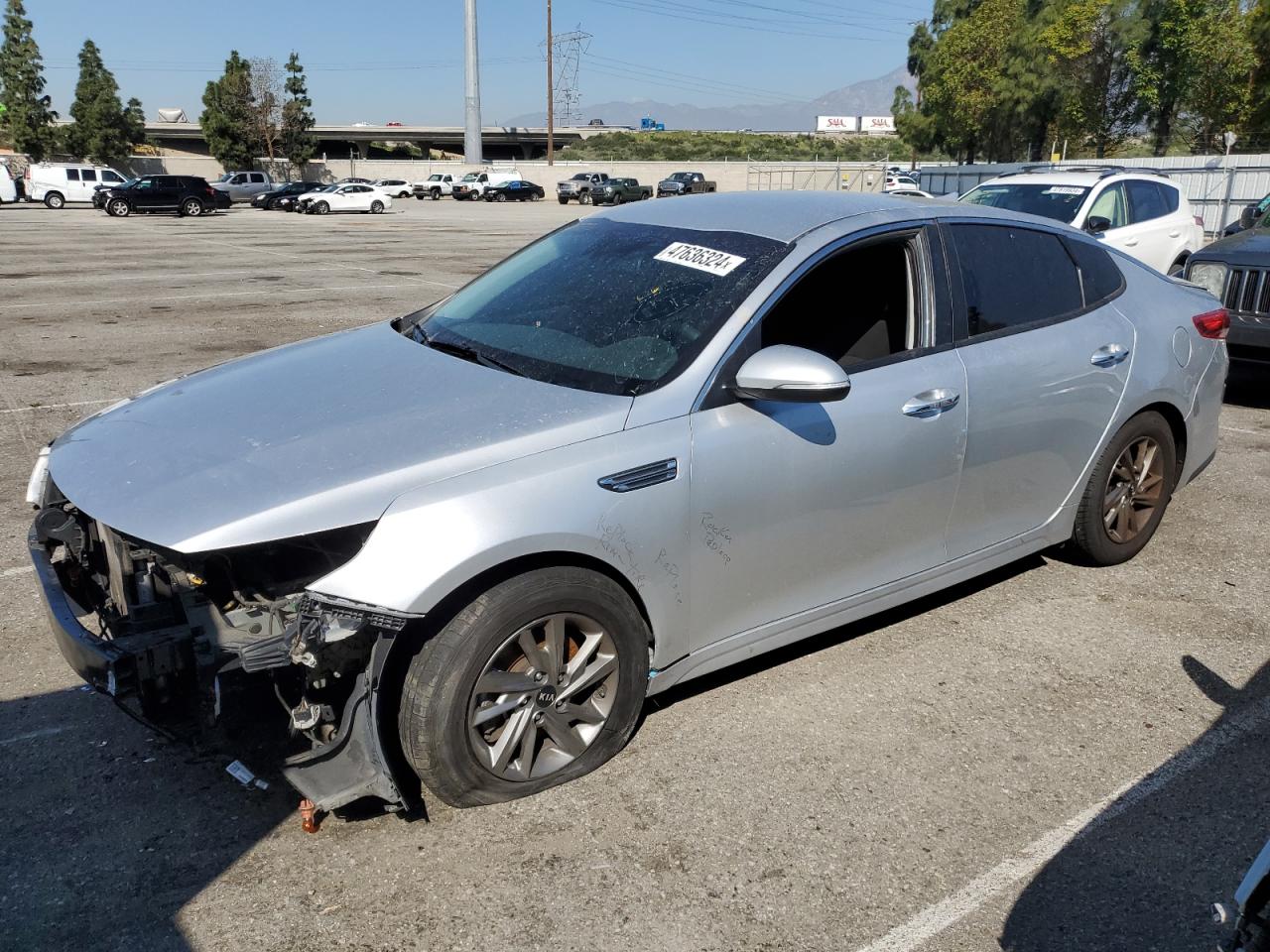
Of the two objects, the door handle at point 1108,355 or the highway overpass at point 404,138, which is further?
the highway overpass at point 404,138

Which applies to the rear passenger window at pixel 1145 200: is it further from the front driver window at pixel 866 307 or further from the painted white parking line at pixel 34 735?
the painted white parking line at pixel 34 735

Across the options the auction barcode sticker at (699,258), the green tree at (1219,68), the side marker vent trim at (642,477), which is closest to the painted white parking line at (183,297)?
the auction barcode sticker at (699,258)

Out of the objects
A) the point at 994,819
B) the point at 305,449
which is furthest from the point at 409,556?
the point at 994,819

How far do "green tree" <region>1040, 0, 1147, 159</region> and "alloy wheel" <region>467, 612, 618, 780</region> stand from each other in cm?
5046

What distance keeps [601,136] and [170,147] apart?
4597 cm

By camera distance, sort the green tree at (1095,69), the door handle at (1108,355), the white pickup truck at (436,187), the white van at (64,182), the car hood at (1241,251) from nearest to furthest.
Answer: the door handle at (1108,355) → the car hood at (1241,251) → the white van at (64,182) → the green tree at (1095,69) → the white pickup truck at (436,187)

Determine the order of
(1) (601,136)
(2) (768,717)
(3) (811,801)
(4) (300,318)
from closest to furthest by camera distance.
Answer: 1. (3) (811,801)
2. (2) (768,717)
3. (4) (300,318)
4. (1) (601,136)

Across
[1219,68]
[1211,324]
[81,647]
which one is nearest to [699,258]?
[81,647]

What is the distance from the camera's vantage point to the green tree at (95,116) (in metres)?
71.3

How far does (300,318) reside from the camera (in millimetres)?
12523

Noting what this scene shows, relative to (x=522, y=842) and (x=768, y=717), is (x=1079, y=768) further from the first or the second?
(x=522, y=842)

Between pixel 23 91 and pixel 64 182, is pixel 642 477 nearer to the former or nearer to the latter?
pixel 64 182

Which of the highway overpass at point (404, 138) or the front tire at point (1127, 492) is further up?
the highway overpass at point (404, 138)

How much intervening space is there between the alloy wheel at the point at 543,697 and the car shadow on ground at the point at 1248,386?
6658 millimetres
